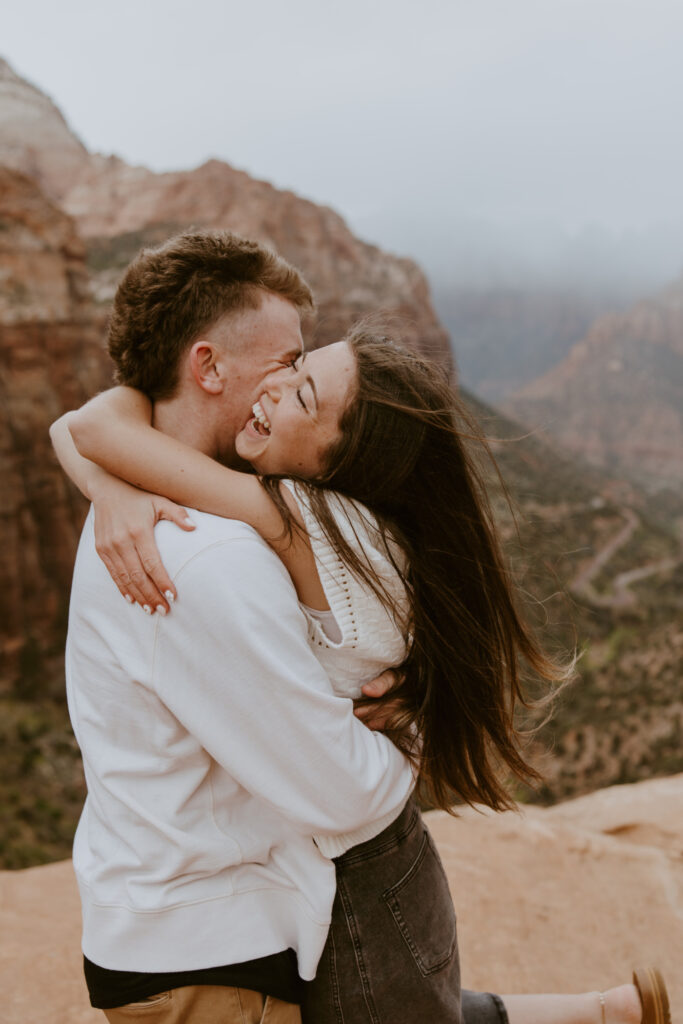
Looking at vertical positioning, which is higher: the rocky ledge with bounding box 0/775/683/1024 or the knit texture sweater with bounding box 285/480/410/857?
the knit texture sweater with bounding box 285/480/410/857

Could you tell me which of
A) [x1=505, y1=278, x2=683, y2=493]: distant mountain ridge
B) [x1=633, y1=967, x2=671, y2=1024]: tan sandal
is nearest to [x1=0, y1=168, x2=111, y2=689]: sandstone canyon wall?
[x1=633, y1=967, x2=671, y2=1024]: tan sandal

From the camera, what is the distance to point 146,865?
56.6 inches

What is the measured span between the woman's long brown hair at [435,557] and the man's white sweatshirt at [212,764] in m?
0.24

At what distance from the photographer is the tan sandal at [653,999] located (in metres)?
2.33

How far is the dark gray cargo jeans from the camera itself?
5.07 feet

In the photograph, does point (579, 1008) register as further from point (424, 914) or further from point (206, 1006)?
point (206, 1006)

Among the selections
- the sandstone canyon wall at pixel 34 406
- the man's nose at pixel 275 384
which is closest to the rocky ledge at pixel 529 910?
the man's nose at pixel 275 384

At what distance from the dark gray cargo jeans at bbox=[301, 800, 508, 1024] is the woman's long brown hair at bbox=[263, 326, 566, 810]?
10.2 inches

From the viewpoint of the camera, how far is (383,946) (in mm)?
1559

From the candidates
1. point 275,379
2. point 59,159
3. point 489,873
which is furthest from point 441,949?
point 59,159

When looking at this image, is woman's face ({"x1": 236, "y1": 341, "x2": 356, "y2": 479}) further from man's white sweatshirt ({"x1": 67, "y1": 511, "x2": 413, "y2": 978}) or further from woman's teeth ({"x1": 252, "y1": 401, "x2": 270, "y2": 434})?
man's white sweatshirt ({"x1": 67, "y1": 511, "x2": 413, "y2": 978})

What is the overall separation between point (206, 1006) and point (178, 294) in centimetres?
156

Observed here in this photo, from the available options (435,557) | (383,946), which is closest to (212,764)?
(383,946)

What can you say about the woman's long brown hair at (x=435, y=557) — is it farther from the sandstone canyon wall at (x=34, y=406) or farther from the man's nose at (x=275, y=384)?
the sandstone canyon wall at (x=34, y=406)
